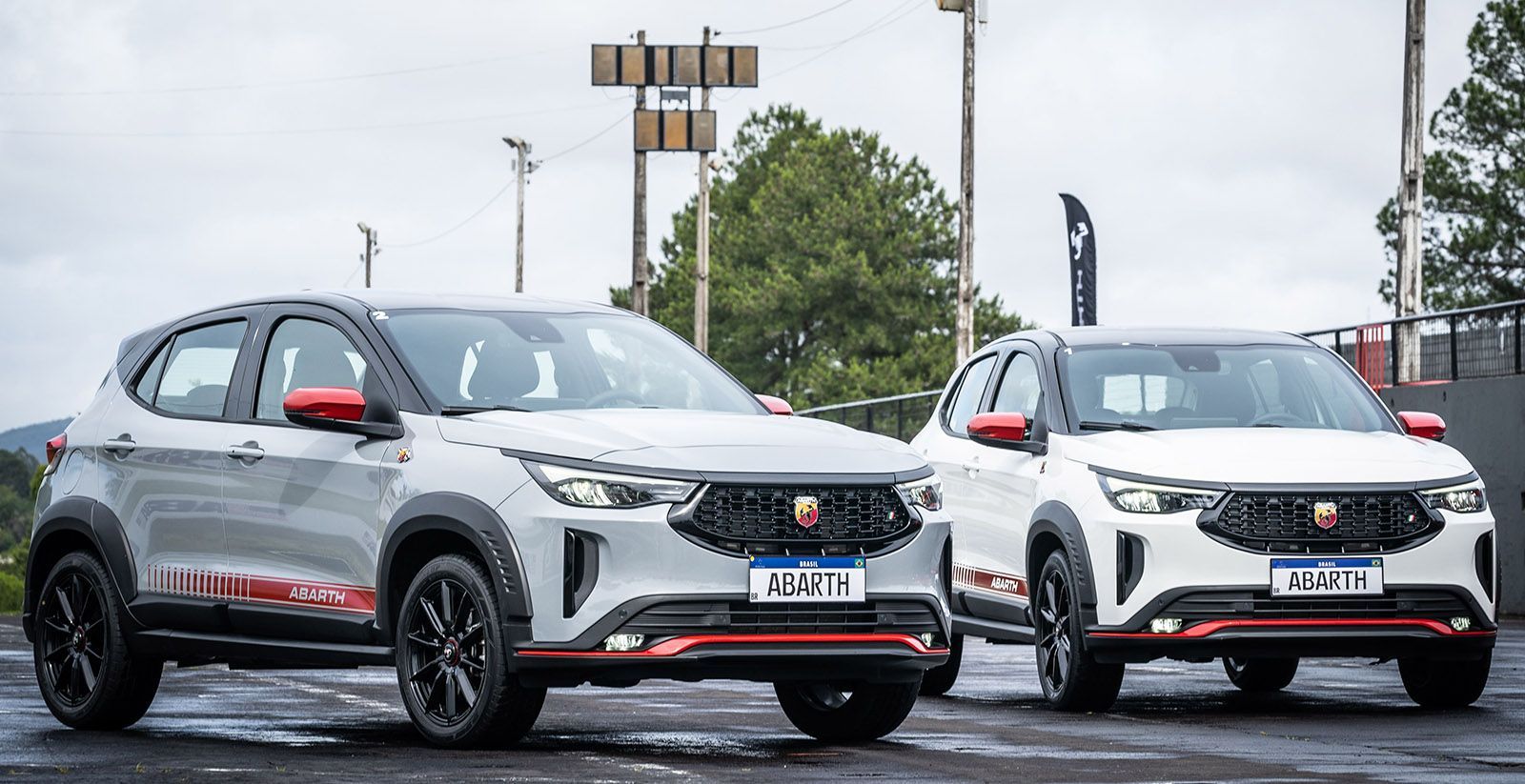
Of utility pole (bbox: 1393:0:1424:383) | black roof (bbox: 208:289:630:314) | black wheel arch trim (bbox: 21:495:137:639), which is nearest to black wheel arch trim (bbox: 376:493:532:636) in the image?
black roof (bbox: 208:289:630:314)

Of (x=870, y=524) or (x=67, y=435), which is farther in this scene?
(x=67, y=435)

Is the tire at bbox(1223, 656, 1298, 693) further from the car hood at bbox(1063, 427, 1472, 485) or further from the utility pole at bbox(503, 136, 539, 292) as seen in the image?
the utility pole at bbox(503, 136, 539, 292)

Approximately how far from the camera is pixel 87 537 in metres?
11.1

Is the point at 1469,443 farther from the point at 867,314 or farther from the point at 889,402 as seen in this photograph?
the point at 867,314

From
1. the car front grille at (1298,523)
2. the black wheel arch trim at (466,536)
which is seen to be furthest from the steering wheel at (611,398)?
the car front grille at (1298,523)

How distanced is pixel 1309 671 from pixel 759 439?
7.04 metres

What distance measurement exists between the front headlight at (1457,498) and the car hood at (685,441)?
2.97m

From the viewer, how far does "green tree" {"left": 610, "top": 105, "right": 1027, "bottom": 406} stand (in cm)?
8256

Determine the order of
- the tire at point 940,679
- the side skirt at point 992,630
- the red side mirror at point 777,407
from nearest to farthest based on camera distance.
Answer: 1. the red side mirror at point 777,407
2. the side skirt at point 992,630
3. the tire at point 940,679

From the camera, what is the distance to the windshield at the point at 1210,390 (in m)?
12.4

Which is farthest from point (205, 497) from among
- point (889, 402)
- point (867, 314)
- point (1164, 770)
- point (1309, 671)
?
point (867, 314)

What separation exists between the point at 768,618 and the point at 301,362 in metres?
2.53

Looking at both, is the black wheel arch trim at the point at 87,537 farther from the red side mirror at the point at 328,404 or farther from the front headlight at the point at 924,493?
the front headlight at the point at 924,493

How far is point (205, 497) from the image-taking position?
10.4m
